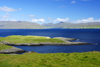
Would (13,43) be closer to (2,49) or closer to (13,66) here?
(2,49)

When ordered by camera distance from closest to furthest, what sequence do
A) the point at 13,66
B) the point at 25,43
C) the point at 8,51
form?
the point at 13,66 < the point at 8,51 < the point at 25,43

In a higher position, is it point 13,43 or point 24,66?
point 24,66

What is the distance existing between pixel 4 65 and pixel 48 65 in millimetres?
7608

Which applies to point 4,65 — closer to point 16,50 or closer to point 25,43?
point 16,50

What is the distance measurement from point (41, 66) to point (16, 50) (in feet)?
184

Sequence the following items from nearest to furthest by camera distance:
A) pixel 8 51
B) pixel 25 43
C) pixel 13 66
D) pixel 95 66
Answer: pixel 95 66 < pixel 13 66 < pixel 8 51 < pixel 25 43

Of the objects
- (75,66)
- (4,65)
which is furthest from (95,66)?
(4,65)

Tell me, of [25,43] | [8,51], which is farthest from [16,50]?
[25,43]

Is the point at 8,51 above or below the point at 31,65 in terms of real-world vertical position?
below

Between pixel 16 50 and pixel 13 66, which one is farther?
pixel 16 50

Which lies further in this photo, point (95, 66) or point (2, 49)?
point (2, 49)

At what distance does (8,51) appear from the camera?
221ft

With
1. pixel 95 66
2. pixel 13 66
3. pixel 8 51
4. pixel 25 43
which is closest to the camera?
pixel 95 66

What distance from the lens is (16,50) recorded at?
70.1 meters
